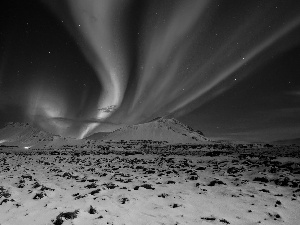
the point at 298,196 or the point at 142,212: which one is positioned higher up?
the point at 298,196

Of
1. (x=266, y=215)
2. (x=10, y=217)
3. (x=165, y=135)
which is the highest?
(x=165, y=135)

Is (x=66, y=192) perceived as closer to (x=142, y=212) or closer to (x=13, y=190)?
(x=13, y=190)

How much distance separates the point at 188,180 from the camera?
1298cm

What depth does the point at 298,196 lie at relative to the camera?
9.34 m

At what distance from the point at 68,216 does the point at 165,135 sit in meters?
193

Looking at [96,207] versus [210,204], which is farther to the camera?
[210,204]

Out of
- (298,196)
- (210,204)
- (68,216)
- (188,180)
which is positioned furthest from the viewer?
(188,180)

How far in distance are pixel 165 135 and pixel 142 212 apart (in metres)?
192

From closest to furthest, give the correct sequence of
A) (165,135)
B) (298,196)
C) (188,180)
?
1. (298,196)
2. (188,180)
3. (165,135)

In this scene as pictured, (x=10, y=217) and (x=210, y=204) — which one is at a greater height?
(x=210, y=204)

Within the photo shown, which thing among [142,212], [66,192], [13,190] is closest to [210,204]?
[142,212]

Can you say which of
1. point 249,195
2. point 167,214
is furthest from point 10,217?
point 249,195

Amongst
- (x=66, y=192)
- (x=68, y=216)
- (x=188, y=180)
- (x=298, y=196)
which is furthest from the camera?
(x=188, y=180)

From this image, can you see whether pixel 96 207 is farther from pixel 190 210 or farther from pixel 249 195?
pixel 249 195
